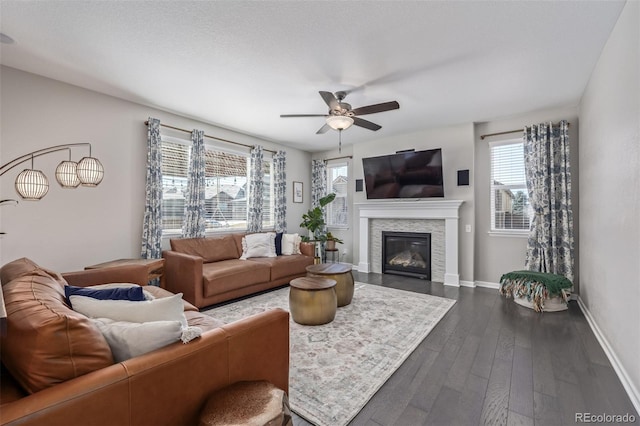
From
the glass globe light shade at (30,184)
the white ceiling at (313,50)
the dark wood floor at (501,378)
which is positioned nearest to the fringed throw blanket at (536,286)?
the dark wood floor at (501,378)

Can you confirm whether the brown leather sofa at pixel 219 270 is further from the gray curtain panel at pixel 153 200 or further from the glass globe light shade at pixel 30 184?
the glass globe light shade at pixel 30 184

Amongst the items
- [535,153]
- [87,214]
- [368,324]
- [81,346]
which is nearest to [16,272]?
[81,346]

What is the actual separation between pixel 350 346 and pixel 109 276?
2527 mm

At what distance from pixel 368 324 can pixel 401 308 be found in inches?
29.3

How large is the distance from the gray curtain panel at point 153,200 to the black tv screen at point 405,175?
3645 mm

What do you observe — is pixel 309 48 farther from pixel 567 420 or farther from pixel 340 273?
pixel 567 420

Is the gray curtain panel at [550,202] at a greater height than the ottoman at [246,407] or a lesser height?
greater

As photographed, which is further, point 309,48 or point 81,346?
point 309,48

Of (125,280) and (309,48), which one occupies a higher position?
(309,48)

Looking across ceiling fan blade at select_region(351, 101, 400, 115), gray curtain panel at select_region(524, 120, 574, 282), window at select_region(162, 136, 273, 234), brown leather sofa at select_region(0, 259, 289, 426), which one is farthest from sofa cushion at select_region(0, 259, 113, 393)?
gray curtain panel at select_region(524, 120, 574, 282)

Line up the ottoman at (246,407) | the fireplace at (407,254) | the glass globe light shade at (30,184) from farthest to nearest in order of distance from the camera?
1. the fireplace at (407,254)
2. the glass globe light shade at (30,184)
3. the ottoman at (246,407)

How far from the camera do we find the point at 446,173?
16.8ft

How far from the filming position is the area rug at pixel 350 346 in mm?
1916

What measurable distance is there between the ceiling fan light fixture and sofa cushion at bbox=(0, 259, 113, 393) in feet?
9.82
